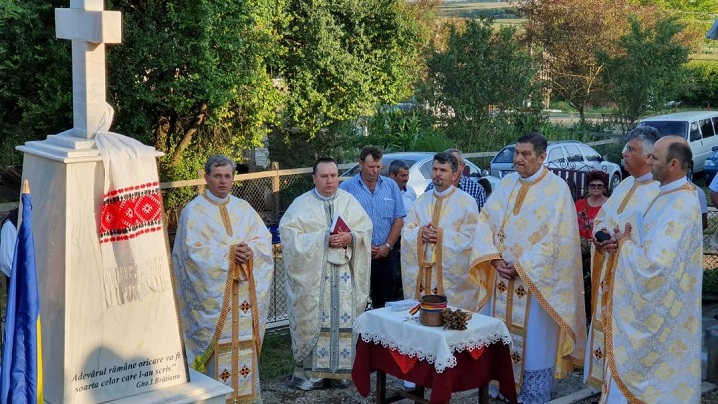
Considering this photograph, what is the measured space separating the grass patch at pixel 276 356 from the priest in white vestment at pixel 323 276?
1.32ft

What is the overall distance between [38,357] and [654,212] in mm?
4121

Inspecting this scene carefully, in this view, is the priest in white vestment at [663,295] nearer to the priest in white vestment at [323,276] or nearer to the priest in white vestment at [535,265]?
the priest in white vestment at [535,265]

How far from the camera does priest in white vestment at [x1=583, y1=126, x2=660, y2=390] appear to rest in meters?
6.94

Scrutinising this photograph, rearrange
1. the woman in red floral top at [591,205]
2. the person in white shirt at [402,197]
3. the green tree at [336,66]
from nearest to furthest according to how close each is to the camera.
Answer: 1. the woman in red floral top at [591,205]
2. the person in white shirt at [402,197]
3. the green tree at [336,66]

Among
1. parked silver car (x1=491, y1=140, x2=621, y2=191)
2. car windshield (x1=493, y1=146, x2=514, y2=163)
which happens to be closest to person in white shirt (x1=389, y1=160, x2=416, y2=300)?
parked silver car (x1=491, y1=140, x2=621, y2=191)

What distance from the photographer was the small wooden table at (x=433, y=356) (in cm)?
631

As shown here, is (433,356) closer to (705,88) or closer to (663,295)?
(663,295)

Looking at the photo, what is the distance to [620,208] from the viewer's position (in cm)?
712

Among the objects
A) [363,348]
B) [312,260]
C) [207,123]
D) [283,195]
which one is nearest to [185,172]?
[207,123]

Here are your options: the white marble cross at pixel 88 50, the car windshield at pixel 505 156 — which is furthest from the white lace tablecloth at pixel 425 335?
the car windshield at pixel 505 156

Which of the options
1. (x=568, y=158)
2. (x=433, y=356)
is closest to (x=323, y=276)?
(x=433, y=356)

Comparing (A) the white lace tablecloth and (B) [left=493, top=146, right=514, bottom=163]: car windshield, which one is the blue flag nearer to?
(A) the white lace tablecloth

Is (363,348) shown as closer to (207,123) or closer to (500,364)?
(500,364)

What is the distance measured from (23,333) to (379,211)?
4511 millimetres
